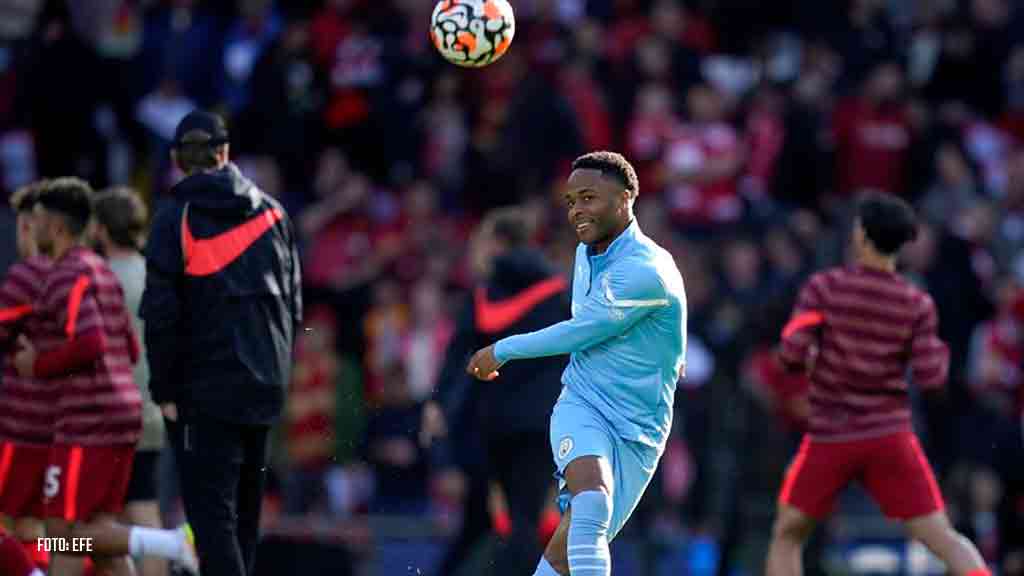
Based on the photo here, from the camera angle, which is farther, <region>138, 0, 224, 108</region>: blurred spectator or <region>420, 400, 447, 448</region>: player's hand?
<region>138, 0, 224, 108</region>: blurred spectator

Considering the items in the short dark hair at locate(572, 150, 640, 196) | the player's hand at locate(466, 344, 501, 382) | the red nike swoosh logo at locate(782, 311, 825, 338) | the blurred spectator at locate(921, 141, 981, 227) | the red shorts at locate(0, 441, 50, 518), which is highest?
the short dark hair at locate(572, 150, 640, 196)

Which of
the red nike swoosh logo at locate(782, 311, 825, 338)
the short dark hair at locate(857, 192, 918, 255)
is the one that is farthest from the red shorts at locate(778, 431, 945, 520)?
the short dark hair at locate(857, 192, 918, 255)

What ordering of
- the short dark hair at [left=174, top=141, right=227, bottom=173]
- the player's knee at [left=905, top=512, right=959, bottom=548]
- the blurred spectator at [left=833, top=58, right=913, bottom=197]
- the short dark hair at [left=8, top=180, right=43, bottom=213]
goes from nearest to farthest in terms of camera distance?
the short dark hair at [left=174, top=141, right=227, bottom=173]
the short dark hair at [left=8, top=180, right=43, bottom=213]
the player's knee at [left=905, top=512, right=959, bottom=548]
the blurred spectator at [left=833, top=58, right=913, bottom=197]

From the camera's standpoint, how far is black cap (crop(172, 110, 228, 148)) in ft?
34.4

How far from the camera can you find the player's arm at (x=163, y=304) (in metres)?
10.1

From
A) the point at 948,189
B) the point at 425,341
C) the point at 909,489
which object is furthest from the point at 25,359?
the point at 948,189

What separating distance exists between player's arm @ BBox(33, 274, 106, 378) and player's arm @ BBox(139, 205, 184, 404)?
516mm

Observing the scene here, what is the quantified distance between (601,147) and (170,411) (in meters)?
8.24

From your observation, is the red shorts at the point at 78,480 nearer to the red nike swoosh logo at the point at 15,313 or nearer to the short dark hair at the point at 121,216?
the red nike swoosh logo at the point at 15,313

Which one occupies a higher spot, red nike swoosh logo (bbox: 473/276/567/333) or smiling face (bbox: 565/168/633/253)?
smiling face (bbox: 565/168/633/253)

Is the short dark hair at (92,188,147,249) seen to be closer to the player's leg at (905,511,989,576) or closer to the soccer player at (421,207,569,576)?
the soccer player at (421,207,569,576)

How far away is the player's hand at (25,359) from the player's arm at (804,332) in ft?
13.3

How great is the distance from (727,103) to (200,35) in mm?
4703

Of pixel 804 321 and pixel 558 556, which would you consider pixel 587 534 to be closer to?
pixel 558 556
